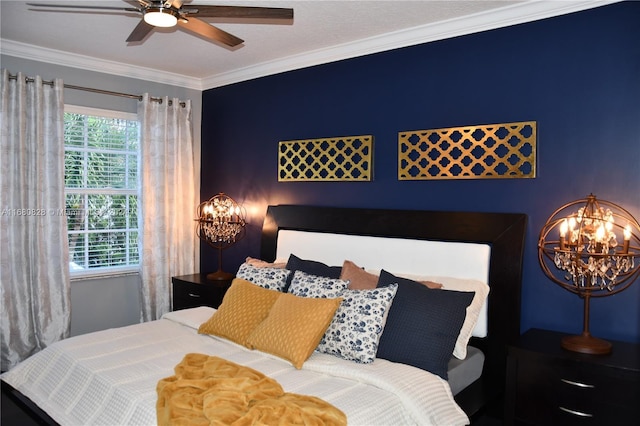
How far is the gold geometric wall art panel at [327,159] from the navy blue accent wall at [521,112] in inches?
2.7

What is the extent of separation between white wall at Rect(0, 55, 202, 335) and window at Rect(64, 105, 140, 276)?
96mm

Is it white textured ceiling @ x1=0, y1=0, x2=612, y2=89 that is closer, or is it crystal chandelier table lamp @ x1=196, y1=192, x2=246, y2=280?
white textured ceiling @ x1=0, y1=0, x2=612, y2=89

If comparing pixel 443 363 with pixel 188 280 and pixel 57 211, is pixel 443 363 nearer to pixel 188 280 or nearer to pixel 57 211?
pixel 188 280

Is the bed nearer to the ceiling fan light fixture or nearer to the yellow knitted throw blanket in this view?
the yellow knitted throw blanket

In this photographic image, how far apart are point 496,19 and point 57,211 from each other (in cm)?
363

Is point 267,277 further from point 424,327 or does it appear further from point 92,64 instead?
point 92,64

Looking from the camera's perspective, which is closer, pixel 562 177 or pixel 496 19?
pixel 562 177

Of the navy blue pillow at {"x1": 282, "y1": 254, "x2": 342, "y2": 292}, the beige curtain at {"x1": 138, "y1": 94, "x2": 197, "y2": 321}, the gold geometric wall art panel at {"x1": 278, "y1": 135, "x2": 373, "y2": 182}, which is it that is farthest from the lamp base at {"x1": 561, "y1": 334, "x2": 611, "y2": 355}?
the beige curtain at {"x1": 138, "y1": 94, "x2": 197, "y2": 321}

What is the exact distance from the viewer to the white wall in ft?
13.9

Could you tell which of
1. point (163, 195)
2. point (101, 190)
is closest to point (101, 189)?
point (101, 190)

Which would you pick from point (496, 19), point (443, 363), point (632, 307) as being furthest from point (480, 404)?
point (496, 19)

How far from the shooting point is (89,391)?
2.39 m

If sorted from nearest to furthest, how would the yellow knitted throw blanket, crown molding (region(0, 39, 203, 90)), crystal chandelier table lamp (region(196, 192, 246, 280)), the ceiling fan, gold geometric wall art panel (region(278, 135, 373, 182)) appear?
the yellow knitted throw blanket → the ceiling fan → gold geometric wall art panel (region(278, 135, 373, 182)) → crown molding (region(0, 39, 203, 90)) → crystal chandelier table lamp (region(196, 192, 246, 280))

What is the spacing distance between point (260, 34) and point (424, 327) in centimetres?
236
